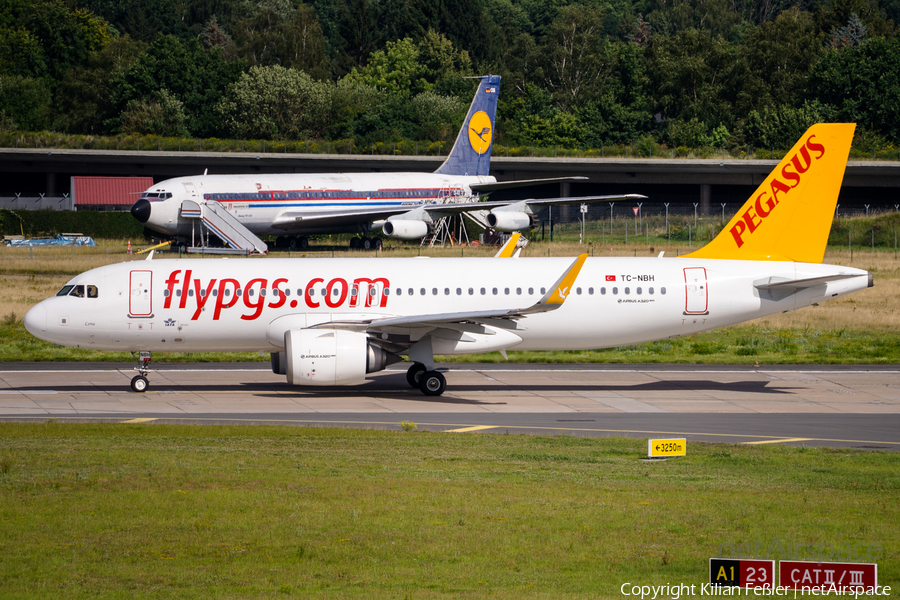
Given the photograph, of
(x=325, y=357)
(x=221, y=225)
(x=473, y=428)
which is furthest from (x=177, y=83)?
(x=473, y=428)

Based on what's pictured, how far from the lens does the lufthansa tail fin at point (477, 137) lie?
73.7 m

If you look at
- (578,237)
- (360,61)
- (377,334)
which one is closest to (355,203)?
(578,237)

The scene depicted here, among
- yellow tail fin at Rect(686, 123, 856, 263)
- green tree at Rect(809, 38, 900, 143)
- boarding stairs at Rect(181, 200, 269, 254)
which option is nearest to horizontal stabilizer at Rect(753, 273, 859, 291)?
yellow tail fin at Rect(686, 123, 856, 263)

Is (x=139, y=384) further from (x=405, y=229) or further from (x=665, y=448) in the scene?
(x=405, y=229)

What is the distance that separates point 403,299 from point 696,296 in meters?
8.50

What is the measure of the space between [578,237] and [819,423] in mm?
56629

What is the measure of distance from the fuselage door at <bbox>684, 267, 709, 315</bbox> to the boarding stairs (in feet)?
118

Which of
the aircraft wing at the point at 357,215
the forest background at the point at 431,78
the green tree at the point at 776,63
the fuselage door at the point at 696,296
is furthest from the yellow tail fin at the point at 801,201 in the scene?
the green tree at the point at 776,63

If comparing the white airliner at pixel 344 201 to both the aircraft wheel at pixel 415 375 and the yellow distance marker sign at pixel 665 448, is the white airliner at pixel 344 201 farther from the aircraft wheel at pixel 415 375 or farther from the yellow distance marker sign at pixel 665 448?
the yellow distance marker sign at pixel 665 448

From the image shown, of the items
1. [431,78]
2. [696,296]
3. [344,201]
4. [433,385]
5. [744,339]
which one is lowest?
[433,385]

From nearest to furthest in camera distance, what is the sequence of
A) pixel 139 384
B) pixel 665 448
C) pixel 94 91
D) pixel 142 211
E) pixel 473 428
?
1. pixel 665 448
2. pixel 473 428
3. pixel 139 384
4. pixel 142 211
5. pixel 94 91

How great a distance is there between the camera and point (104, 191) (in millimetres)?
93562

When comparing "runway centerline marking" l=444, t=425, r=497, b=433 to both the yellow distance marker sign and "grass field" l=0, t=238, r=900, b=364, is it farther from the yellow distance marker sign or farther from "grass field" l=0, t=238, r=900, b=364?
"grass field" l=0, t=238, r=900, b=364

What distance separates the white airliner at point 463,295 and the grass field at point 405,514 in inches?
300
